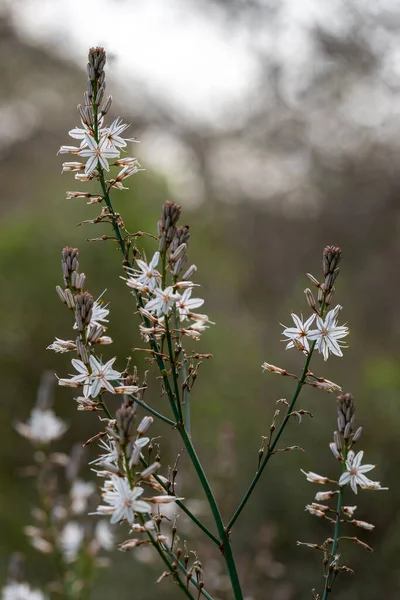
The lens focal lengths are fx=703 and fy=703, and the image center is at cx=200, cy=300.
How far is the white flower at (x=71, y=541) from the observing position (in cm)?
209

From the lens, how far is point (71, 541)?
2211mm

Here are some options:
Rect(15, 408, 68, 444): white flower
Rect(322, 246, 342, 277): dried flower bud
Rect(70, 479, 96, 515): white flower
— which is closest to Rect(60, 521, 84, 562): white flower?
Rect(70, 479, 96, 515): white flower

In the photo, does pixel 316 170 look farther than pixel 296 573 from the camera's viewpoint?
Yes

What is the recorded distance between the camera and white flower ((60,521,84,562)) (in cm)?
209

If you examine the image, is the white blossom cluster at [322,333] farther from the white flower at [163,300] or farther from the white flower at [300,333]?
the white flower at [163,300]

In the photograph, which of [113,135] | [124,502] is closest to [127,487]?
[124,502]

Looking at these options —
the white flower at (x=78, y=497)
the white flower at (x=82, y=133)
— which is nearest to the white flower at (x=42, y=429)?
the white flower at (x=78, y=497)

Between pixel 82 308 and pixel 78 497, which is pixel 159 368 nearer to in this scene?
pixel 82 308

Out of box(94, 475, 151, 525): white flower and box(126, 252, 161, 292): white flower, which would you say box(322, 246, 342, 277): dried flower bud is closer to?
box(126, 252, 161, 292): white flower

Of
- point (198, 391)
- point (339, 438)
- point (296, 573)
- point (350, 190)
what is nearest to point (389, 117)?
point (350, 190)

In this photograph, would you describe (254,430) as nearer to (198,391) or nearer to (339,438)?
(198,391)

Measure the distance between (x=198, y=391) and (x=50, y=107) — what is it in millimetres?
3951

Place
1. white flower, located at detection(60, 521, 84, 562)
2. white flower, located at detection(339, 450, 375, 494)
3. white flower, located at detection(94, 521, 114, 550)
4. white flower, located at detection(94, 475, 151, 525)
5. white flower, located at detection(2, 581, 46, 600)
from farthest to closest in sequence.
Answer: white flower, located at detection(60, 521, 84, 562)
white flower, located at detection(94, 521, 114, 550)
white flower, located at detection(2, 581, 46, 600)
white flower, located at detection(339, 450, 375, 494)
white flower, located at detection(94, 475, 151, 525)

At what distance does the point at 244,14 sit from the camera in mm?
7582
